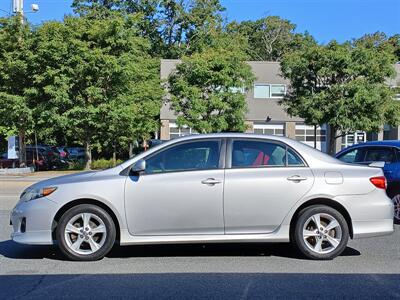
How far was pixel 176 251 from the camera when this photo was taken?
7.78 meters

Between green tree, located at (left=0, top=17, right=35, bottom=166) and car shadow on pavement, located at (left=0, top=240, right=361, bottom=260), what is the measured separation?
18.8 m

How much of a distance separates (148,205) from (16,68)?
21.5 metres

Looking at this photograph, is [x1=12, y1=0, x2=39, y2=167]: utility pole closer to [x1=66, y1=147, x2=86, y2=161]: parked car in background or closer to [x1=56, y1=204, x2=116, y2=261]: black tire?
[x1=66, y1=147, x2=86, y2=161]: parked car in background

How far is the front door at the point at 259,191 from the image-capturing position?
7.02 m

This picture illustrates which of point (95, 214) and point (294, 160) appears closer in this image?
point (95, 214)

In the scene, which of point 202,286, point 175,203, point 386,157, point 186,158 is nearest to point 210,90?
point 386,157

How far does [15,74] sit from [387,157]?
20.9 meters

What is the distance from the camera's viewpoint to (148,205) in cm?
697

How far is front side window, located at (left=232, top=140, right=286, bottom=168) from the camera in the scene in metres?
7.25

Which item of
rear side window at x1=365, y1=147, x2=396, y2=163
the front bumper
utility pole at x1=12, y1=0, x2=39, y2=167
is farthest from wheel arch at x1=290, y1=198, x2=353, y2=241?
utility pole at x1=12, y1=0, x2=39, y2=167

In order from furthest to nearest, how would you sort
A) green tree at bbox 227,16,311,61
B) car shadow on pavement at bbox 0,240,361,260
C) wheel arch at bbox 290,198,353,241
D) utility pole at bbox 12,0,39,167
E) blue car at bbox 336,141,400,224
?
1. green tree at bbox 227,16,311,61
2. utility pole at bbox 12,0,39,167
3. blue car at bbox 336,141,400,224
4. car shadow on pavement at bbox 0,240,361,260
5. wheel arch at bbox 290,198,353,241

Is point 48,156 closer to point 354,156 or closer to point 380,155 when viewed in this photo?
point 354,156

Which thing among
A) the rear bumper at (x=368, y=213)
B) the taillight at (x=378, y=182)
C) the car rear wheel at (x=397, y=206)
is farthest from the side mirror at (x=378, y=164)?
the rear bumper at (x=368, y=213)

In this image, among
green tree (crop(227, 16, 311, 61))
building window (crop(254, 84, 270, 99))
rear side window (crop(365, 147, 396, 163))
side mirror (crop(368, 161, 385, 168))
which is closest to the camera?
side mirror (crop(368, 161, 385, 168))
